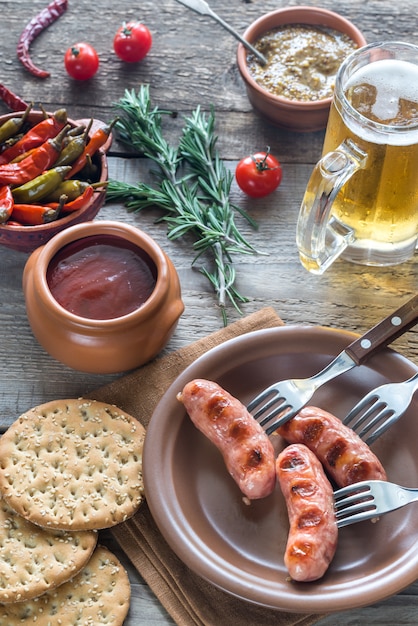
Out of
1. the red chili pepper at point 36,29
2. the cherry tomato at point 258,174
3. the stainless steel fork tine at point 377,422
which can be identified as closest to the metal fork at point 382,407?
the stainless steel fork tine at point 377,422

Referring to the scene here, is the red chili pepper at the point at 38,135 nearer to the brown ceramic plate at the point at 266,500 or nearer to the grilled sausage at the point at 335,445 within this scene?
the brown ceramic plate at the point at 266,500

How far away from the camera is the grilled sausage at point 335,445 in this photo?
75.5 inches

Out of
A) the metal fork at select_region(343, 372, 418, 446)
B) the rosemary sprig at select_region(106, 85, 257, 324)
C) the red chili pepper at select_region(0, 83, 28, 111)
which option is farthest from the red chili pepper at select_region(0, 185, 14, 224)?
the metal fork at select_region(343, 372, 418, 446)

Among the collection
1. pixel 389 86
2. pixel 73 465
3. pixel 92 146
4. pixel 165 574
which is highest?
pixel 389 86

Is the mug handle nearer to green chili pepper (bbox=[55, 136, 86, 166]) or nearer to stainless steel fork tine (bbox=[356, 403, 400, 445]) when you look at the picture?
stainless steel fork tine (bbox=[356, 403, 400, 445])

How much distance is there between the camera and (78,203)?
7.80ft

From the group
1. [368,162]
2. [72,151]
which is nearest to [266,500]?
[368,162]

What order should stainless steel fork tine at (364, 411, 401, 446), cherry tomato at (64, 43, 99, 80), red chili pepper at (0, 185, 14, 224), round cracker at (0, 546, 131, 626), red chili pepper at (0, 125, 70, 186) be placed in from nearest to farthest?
1. round cracker at (0, 546, 131, 626)
2. stainless steel fork tine at (364, 411, 401, 446)
3. red chili pepper at (0, 185, 14, 224)
4. red chili pepper at (0, 125, 70, 186)
5. cherry tomato at (64, 43, 99, 80)

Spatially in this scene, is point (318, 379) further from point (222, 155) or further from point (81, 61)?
point (81, 61)

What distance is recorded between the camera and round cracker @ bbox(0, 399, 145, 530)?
6.47ft

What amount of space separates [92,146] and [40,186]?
20 centimetres

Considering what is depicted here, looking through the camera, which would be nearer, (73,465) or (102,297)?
(73,465)

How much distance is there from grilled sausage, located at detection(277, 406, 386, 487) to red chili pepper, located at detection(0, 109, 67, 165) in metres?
1.10

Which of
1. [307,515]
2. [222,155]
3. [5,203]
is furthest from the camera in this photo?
[222,155]
